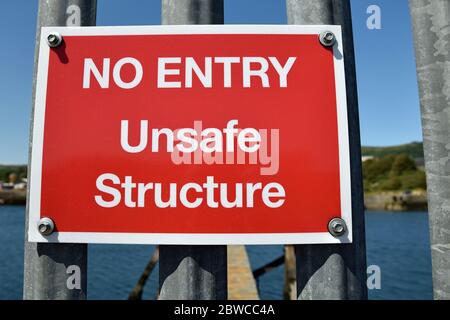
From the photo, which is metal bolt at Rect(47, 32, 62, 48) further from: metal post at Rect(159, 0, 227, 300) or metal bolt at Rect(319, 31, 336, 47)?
metal bolt at Rect(319, 31, 336, 47)

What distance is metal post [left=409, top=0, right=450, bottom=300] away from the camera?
6.05 ft

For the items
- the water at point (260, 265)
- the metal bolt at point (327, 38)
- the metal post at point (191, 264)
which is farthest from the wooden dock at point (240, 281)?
the water at point (260, 265)

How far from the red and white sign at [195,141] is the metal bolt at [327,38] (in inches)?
1.4

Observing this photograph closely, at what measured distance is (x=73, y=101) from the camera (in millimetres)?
1927

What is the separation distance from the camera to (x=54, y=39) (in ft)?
6.44

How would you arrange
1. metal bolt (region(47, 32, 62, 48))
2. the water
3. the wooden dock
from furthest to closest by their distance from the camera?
the water → the wooden dock → metal bolt (region(47, 32, 62, 48))

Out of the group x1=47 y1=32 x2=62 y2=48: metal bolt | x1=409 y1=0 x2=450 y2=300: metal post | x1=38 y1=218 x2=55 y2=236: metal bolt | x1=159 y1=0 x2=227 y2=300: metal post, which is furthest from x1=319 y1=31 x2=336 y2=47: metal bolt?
x1=38 y1=218 x2=55 y2=236: metal bolt

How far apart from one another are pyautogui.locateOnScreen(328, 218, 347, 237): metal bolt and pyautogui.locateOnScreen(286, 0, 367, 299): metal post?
0.10 meters

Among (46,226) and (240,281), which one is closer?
(46,226)

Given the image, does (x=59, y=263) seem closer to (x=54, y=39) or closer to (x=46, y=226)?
(x=46, y=226)

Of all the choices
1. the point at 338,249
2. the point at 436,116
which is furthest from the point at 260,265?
the point at 436,116

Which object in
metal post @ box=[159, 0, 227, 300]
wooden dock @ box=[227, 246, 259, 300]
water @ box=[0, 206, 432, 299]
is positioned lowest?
water @ box=[0, 206, 432, 299]

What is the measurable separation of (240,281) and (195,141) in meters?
9.48
